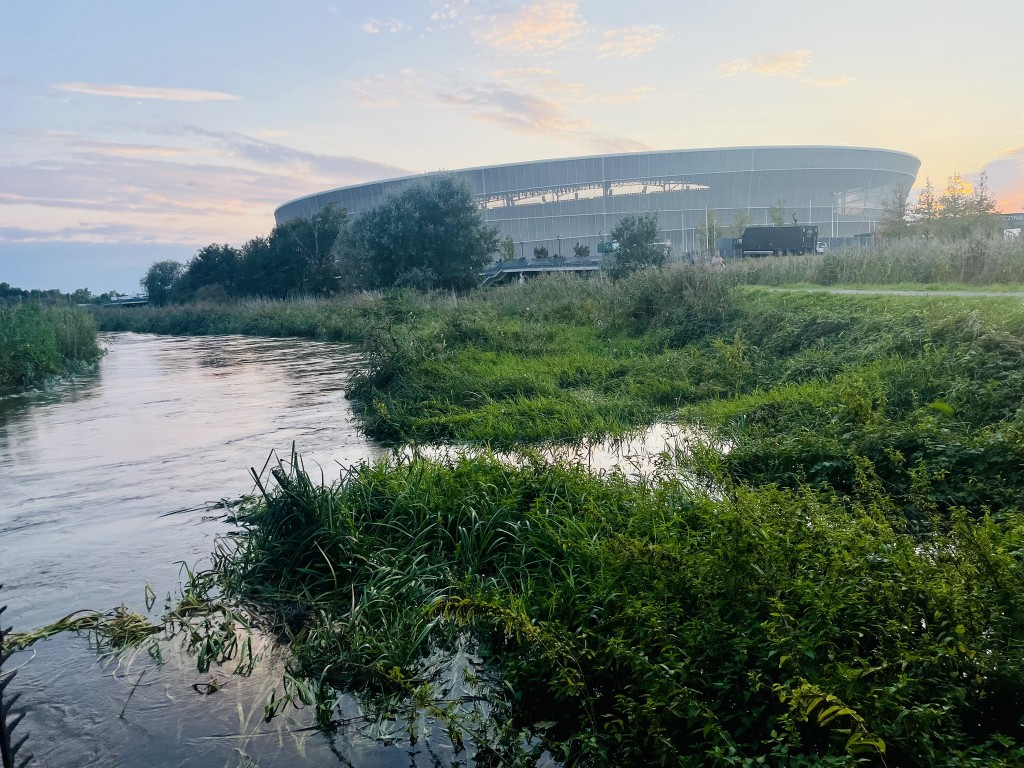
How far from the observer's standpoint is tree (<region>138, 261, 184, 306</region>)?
6794 cm

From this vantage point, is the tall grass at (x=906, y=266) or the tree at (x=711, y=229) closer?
the tall grass at (x=906, y=266)

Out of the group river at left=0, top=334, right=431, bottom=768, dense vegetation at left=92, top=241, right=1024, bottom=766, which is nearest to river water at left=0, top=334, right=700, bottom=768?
river at left=0, top=334, right=431, bottom=768

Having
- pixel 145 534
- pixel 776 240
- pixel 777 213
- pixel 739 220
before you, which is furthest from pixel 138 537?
pixel 777 213

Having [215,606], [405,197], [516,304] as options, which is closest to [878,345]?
[215,606]

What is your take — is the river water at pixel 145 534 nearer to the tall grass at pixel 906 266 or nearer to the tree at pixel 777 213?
the tall grass at pixel 906 266

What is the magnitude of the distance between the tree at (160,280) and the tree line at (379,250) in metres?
14.0

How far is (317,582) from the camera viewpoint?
489 cm

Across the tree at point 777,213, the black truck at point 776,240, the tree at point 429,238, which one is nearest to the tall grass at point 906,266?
the black truck at point 776,240

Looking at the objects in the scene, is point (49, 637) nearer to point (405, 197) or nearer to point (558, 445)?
point (558, 445)

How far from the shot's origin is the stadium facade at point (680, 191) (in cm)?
6919

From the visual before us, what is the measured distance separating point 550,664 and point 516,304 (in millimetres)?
20444

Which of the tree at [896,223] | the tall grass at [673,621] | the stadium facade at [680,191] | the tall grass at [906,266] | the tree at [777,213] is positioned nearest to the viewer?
the tall grass at [673,621]

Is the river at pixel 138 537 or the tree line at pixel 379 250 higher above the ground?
the tree line at pixel 379 250

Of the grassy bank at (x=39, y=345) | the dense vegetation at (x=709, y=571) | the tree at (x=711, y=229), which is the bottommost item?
the dense vegetation at (x=709, y=571)
